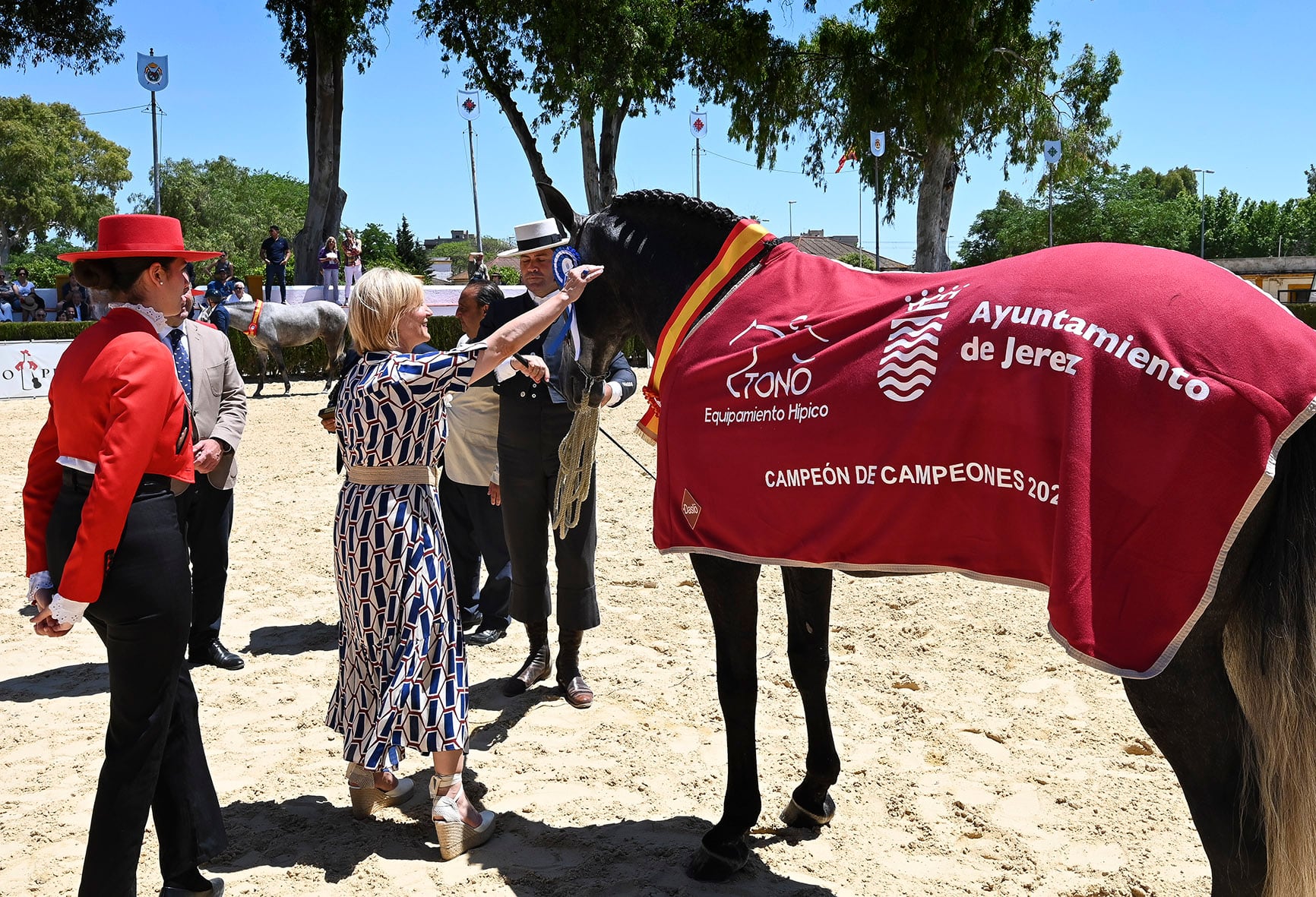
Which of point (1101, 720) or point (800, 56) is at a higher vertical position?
point (800, 56)

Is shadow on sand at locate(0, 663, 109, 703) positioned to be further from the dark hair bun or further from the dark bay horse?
the dark bay horse

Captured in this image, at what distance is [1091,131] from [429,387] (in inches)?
1023

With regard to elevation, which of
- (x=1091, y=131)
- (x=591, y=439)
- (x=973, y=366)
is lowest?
(x=591, y=439)

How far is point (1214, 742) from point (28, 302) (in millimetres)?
26477


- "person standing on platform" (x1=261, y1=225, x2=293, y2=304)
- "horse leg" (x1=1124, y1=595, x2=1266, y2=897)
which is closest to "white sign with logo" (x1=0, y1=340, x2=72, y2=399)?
"person standing on platform" (x1=261, y1=225, x2=293, y2=304)

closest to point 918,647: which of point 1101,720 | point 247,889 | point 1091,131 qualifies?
point 1101,720

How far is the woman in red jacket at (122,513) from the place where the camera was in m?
2.39

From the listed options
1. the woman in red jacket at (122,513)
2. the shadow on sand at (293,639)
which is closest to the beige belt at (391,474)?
the woman in red jacket at (122,513)

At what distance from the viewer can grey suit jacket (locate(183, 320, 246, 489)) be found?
462cm

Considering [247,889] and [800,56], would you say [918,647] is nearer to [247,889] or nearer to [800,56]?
[247,889]

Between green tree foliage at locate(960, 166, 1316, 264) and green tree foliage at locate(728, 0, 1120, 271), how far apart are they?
1110 inches

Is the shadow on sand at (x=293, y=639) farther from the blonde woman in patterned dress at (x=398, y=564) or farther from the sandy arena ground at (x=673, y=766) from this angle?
the blonde woman in patterned dress at (x=398, y=564)

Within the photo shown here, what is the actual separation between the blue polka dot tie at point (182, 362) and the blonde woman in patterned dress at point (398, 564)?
1.55 m

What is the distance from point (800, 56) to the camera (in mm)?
23594
